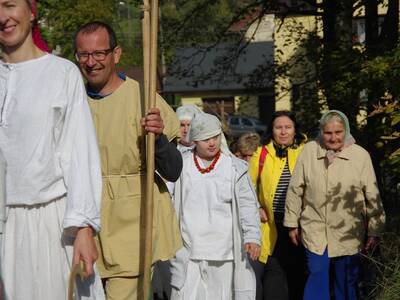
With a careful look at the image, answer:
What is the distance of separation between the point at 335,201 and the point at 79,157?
445 centimetres

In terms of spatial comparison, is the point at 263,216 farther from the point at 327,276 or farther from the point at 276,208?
the point at 327,276

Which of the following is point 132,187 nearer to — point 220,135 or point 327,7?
point 220,135

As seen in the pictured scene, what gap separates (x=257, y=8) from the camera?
13.7 metres

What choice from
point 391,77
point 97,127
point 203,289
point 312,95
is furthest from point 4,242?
point 312,95

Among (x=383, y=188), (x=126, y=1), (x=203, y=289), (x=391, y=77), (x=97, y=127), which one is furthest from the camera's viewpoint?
(x=126, y=1)

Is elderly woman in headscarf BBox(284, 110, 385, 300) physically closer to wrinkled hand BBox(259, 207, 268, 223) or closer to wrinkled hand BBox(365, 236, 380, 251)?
wrinkled hand BBox(365, 236, 380, 251)

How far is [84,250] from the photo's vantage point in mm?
3955

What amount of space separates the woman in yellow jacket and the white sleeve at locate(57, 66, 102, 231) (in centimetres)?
462

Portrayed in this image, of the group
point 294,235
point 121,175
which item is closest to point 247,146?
point 294,235

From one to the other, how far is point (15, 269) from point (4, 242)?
0.12m

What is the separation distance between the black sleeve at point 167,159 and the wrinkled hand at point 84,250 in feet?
4.01

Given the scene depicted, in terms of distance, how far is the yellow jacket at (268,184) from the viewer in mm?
8602

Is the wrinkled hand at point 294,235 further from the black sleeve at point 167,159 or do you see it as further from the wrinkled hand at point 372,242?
the black sleeve at point 167,159

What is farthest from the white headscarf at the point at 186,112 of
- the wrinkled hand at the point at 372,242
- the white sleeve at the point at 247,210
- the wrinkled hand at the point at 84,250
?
the wrinkled hand at the point at 84,250
